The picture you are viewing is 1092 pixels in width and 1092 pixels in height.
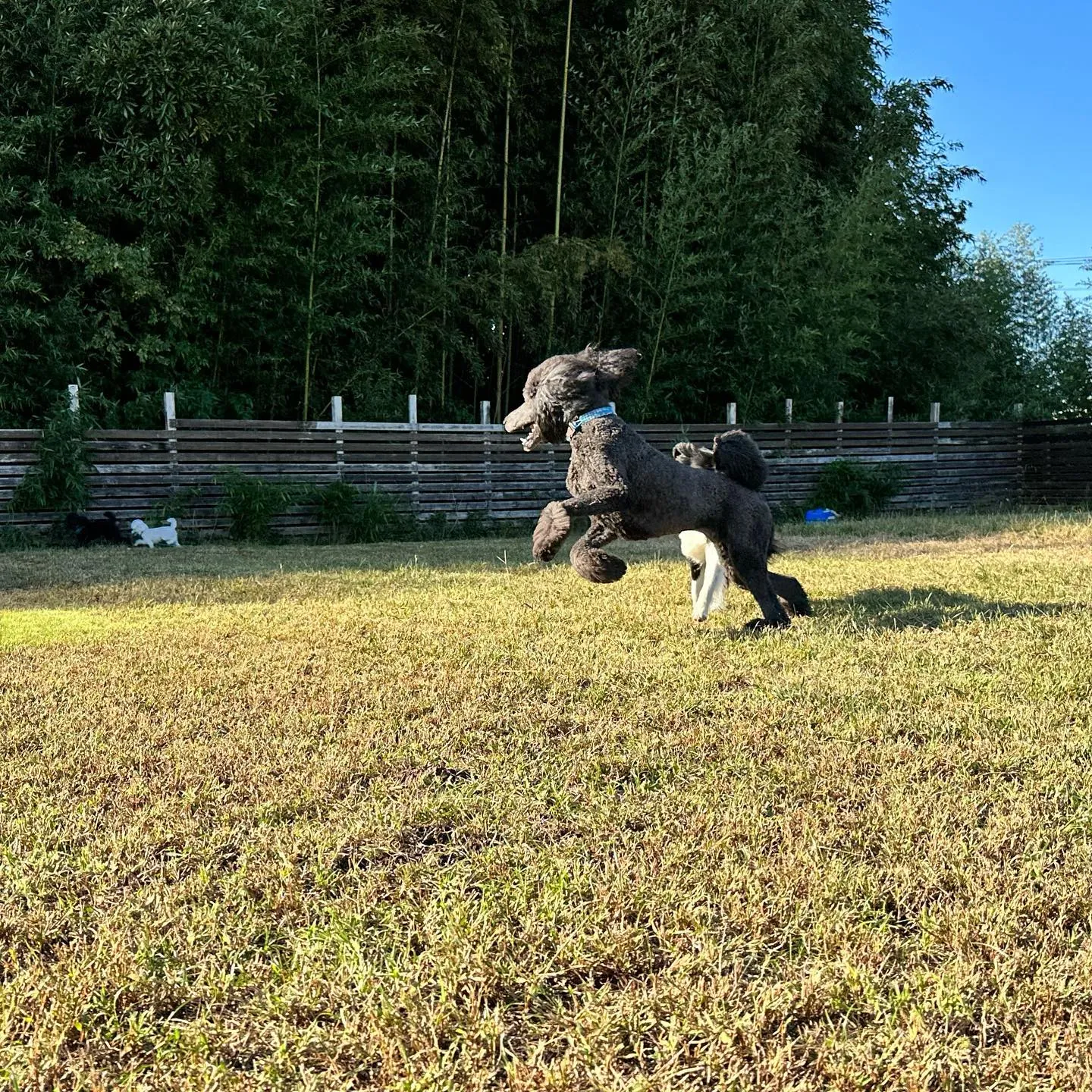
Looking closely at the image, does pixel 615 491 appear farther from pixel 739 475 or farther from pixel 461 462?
pixel 461 462

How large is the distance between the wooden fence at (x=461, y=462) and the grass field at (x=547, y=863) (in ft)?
15.8

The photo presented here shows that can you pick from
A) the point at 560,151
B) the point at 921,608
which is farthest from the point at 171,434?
the point at 921,608

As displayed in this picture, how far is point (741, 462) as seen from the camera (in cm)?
390

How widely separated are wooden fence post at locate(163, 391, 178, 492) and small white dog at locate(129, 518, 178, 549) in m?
0.72

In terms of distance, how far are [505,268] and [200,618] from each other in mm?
6483

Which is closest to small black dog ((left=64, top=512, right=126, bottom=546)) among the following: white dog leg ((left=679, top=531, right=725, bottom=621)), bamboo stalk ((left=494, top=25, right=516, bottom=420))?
Result: bamboo stalk ((left=494, top=25, right=516, bottom=420))

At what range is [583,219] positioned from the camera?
423 inches

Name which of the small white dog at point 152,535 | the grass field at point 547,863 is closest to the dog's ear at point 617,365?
the grass field at point 547,863

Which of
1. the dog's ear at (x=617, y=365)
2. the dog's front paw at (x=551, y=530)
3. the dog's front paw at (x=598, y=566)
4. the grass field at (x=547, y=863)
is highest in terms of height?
the dog's ear at (x=617, y=365)

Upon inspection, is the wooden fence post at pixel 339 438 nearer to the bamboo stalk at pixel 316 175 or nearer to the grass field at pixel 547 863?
the bamboo stalk at pixel 316 175

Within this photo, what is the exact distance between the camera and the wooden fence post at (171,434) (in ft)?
27.1

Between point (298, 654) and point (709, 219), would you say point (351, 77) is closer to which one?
point (709, 219)

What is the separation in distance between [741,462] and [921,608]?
42.2 inches

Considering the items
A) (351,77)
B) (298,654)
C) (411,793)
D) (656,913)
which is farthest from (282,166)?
(656,913)
